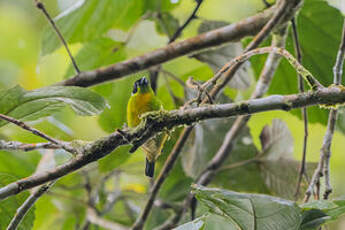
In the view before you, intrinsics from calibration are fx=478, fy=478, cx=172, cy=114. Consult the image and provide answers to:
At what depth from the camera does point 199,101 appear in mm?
899

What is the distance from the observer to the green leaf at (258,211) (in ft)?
2.34

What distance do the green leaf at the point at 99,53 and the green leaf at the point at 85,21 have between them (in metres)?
0.07

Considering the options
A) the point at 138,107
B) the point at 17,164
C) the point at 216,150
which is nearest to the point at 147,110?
the point at 138,107

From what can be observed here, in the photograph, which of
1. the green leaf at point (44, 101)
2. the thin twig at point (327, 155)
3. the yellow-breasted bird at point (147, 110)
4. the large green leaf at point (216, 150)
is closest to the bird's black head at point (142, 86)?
the yellow-breasted bird at point (147, 110)

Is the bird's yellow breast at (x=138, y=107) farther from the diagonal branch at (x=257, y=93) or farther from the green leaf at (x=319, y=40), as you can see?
the green leaf at (x=319, y=40)

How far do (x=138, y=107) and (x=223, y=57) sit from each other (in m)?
0.65

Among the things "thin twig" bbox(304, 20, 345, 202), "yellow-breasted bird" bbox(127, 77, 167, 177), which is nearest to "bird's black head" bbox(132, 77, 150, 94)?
"yellow-breasted bird" bbox(127, 77, 167, 177)

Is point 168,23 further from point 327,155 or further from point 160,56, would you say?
point 327,155

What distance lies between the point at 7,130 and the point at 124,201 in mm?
522

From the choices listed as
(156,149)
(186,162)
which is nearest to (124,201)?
(186,162)

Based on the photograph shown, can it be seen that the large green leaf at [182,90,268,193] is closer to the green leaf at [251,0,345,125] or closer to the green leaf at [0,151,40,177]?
the green leaf at [251,0,345,125]

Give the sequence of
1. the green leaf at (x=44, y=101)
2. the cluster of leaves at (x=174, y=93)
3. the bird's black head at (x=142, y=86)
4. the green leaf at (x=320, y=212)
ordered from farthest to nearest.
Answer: the cluster of leaves at (x=174, y=93), the bird's black head at (x=142, y=86), the green leaf at (x=44, y=101), the green leaf at (x=320, y=212)

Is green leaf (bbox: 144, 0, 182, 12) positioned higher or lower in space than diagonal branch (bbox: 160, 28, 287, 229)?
higher

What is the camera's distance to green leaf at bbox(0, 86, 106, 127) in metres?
0.95
